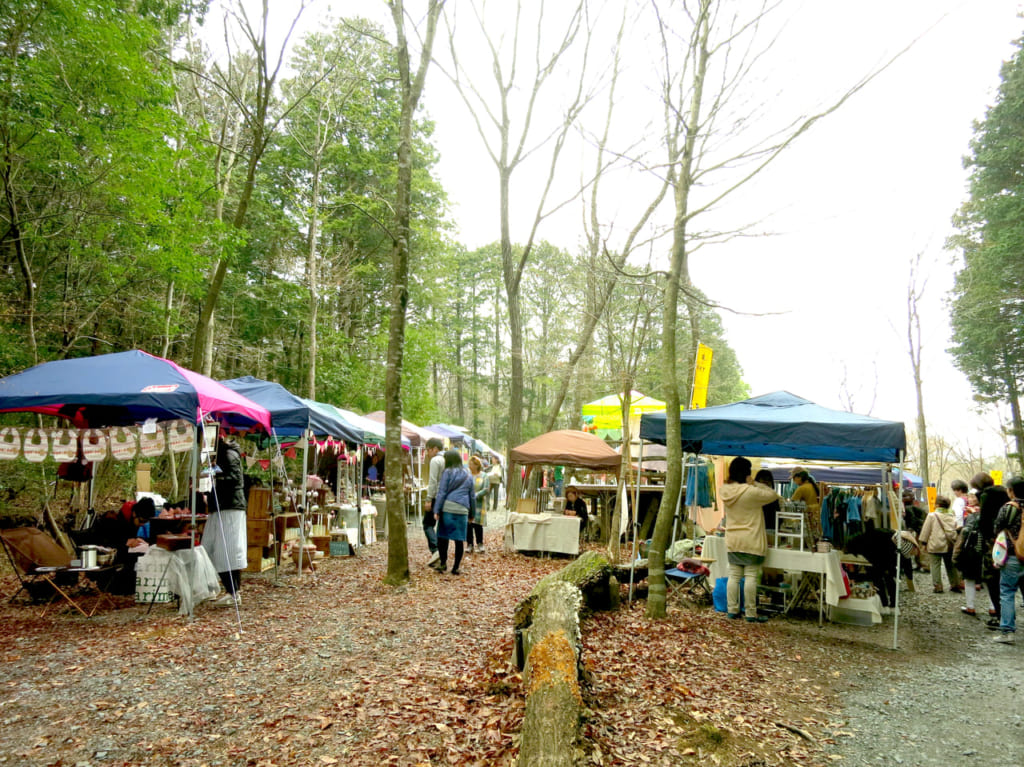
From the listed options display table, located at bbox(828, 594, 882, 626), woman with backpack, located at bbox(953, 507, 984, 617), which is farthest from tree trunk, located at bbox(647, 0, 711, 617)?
woman with backpack, located at bbox(953, 507, 984, 617)

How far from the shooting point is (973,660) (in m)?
5.89

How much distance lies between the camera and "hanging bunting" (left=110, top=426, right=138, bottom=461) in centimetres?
731

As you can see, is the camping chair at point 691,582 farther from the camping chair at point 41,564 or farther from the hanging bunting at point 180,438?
the camping chair at point 41,564

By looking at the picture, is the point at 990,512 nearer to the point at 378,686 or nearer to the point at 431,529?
the point at 378,686

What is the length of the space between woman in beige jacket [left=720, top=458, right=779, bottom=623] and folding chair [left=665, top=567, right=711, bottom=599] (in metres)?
0.99

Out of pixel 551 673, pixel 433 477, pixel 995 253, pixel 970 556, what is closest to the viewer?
pixel 551 673

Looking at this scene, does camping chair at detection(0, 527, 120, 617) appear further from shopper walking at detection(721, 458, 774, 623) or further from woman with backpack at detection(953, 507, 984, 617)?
woman with backpack at detection(953, 507, 984, 617)

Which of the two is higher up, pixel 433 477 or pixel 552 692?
pixel 433 477

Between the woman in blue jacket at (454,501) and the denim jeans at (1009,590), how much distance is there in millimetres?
6144

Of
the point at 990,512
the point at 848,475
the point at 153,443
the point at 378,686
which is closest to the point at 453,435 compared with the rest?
the point at 848,475

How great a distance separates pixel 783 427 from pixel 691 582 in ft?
8.43

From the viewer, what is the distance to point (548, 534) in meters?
11.3

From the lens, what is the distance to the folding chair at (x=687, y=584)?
8062mm

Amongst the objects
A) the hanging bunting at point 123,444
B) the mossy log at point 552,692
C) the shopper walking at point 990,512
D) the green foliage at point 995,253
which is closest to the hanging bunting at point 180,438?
the hanging bunting at point 123,444
